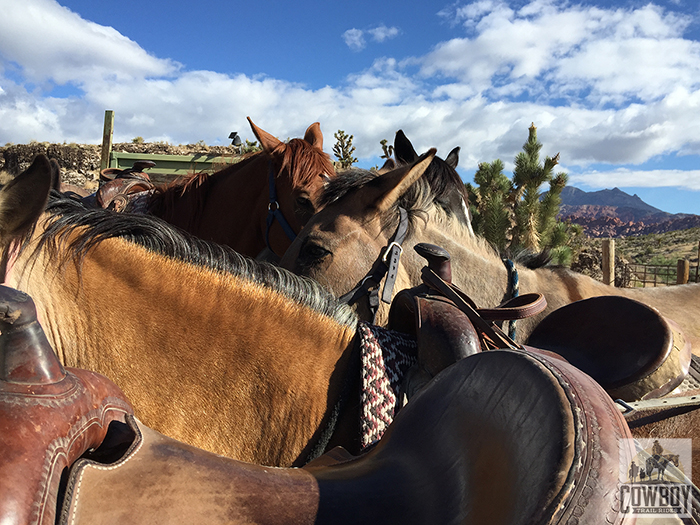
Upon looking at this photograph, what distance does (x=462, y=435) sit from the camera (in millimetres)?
859

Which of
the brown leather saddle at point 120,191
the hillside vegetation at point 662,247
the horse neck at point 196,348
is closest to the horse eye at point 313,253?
the horse neck at point 196,348

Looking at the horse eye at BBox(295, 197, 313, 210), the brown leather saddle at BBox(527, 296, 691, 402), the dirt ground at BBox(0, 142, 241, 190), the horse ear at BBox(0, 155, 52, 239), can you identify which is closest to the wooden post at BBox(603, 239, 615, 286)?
the horse eye at BBox(295, 197, 313, 210)

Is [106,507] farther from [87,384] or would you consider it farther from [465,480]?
[465,480]

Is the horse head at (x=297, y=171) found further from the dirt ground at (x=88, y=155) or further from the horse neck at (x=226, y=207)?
the dirt ground at (x=88, y=155)

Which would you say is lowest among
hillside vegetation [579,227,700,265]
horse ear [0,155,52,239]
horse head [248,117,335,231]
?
hillside vegetation [579,227,700,265]

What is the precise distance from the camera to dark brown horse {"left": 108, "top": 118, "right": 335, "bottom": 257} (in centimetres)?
366

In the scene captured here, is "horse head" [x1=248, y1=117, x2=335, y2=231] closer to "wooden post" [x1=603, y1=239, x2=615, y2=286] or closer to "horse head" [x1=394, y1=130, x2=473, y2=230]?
"horse head" [x1=394, y1=130, x2=473, y2=230]

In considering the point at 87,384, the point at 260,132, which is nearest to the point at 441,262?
the point at 87,384

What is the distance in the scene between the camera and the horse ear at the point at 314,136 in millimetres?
4320

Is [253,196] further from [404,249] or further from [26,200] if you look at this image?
[26,200]

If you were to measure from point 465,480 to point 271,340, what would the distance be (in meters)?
0.73

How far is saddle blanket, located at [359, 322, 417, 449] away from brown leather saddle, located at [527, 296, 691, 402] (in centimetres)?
87

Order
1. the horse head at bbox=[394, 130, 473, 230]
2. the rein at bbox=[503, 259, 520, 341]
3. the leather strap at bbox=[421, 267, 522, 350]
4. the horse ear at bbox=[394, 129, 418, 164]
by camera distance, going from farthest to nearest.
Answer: the horse ear at bbox=[394, 129, 418, 164]
the horse head at bbox=[394, 130, 473, 230]
the rein at bbox=[503, 259, 520, 341]
the leather strap at bbox=[421, 267, 522, 350]

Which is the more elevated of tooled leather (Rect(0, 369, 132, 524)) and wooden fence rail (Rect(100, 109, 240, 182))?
wooden fence rail (Rect(100, 109, 240, 182))
